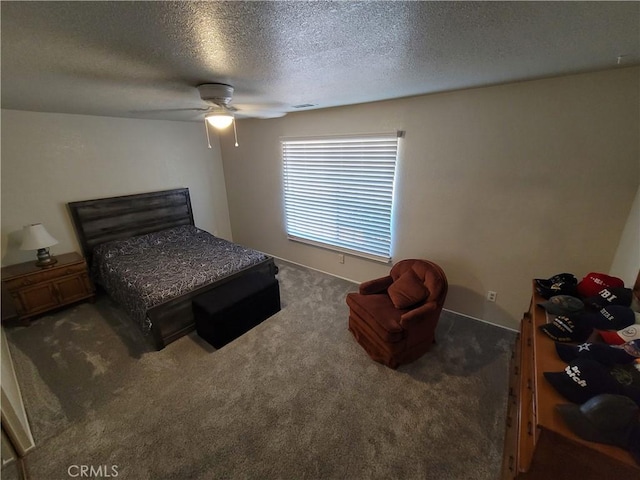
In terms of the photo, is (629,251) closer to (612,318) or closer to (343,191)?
(612,318)

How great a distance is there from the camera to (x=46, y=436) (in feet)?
5.58

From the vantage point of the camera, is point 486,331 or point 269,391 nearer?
point 269,391

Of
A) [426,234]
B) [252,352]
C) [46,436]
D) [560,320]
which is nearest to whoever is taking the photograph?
[560,320]

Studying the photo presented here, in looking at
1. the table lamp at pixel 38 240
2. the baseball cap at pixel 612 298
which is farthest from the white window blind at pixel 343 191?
the table lamp at pixel 38 240

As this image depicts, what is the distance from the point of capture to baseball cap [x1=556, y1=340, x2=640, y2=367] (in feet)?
3.47

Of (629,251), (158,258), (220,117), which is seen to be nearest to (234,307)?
(158,258)

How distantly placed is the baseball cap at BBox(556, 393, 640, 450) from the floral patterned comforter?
275 cm

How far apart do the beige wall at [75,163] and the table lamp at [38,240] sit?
0.83ft

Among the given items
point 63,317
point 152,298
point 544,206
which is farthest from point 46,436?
point 544,206

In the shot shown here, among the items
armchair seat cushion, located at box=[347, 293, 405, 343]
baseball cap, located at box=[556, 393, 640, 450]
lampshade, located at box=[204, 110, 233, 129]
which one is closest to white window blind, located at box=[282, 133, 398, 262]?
armchair seat cushion, located at box=[347, 293, 405, 343]

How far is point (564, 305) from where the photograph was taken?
58.2 inches

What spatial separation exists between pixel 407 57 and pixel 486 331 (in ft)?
8.43

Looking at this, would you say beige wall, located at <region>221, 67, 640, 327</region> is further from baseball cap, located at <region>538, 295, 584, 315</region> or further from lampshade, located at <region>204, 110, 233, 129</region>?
lampshade, located at <region>204, 110, 233, 129</region>

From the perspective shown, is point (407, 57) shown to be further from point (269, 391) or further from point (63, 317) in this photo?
point (63, 317)
